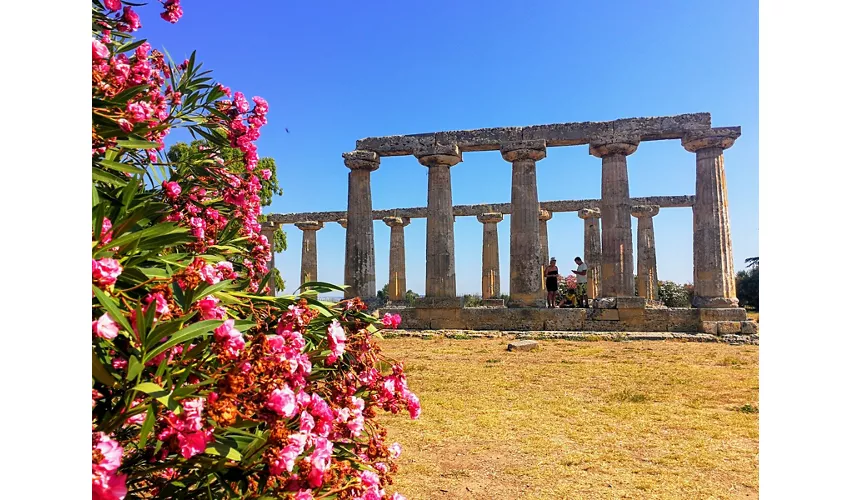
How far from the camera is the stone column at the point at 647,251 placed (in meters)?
27.9

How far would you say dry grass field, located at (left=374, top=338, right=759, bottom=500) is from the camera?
4.79 m

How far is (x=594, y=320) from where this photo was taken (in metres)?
17.2

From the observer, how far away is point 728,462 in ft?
17.6

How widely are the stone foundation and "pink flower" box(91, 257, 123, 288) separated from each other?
1688 cm

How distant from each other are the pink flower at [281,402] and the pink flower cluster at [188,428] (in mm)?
232

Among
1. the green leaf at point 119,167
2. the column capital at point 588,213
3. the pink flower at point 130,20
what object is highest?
Answer: the column capital at point 588,213

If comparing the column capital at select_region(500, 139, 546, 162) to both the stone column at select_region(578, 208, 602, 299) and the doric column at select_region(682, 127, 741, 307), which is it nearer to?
the doric column at select_region(682, 127, 741, 307)

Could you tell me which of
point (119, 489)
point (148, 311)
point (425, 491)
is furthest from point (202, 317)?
point (425, 491)

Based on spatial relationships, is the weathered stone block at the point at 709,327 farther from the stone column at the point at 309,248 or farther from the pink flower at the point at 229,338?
the stone column at the point at 309,248

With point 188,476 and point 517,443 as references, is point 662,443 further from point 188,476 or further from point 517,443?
point 188,476

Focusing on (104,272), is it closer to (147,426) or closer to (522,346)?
(147,426)

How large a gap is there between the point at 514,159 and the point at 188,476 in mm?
18202

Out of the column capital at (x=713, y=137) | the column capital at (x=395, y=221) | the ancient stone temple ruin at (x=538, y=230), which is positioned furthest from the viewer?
the column capital at (x=395, y=221)

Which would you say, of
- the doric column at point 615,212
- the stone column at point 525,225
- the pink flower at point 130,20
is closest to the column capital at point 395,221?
the stone column at point 525,225
